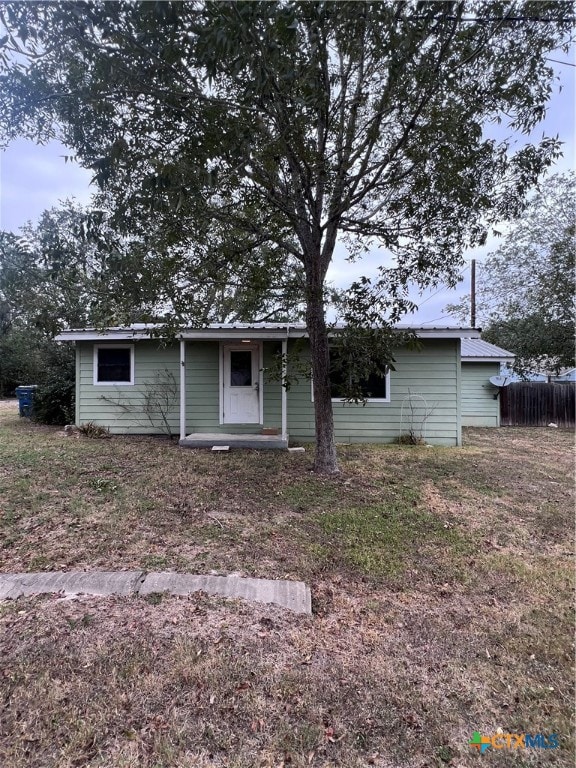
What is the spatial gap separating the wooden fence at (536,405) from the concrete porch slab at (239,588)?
1159cm

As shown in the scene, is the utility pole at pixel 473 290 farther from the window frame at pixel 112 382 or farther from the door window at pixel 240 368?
the window frame at pixel 112 382

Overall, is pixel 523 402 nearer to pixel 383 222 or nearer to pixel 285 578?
pixel 383 222

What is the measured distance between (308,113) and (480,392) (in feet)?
34.8

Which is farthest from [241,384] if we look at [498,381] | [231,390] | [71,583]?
[498,381]

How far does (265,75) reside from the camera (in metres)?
2.82

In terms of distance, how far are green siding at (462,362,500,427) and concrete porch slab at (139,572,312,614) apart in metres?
10.9

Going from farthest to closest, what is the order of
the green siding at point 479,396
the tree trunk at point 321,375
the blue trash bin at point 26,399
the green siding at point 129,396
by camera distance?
the green siding at point 479,396
the blue trash bin at point 26,399
the green siding at point 129,396
the tree trunk at point 321,375

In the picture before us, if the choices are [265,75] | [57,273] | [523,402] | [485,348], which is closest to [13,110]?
[57,273]

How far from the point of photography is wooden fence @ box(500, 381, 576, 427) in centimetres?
1212

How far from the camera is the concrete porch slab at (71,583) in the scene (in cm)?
268

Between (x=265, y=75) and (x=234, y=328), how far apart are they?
5.25 metres

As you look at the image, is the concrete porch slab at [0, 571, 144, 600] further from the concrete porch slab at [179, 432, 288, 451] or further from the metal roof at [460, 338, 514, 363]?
the metal roof at [460, 338, 514, 363]

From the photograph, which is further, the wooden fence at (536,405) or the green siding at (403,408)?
the wooden fence at (536,405)

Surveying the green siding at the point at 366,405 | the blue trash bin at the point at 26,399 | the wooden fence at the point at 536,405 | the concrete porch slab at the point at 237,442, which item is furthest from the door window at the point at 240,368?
the wooden fence at the point at 536,405
